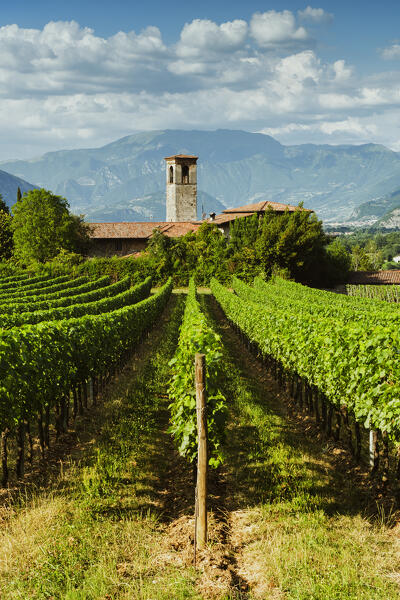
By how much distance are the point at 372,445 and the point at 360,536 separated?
2.40 metres

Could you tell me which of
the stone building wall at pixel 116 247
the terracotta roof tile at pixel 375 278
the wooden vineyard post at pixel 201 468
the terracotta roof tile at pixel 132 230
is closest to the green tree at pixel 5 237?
the terracotta roof tile at pixel 132 230

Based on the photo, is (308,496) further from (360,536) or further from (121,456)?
(121,456)

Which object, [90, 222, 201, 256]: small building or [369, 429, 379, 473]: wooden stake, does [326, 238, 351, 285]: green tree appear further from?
[369, 429, 379, 473]: wooden stake

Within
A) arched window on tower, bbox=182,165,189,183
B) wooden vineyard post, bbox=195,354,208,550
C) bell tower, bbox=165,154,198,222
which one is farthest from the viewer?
arched window on tower, bbox=182,165,189,183

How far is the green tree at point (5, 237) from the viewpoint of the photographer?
6328cm

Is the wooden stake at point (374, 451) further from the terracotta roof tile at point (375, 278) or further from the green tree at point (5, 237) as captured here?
the green tree at point (5, 237)

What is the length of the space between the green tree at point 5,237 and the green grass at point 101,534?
195ft

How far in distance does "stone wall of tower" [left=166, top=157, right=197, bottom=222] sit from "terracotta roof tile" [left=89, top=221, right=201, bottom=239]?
14.3 metres

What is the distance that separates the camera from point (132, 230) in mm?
66000

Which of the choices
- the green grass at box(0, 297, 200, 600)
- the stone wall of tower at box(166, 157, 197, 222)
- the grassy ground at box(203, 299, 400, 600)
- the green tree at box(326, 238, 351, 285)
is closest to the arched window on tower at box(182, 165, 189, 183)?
the stone wall of tower at box(166, 157, 197, 222)

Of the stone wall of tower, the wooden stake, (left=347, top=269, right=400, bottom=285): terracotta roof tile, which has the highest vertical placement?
the stone wall of tower

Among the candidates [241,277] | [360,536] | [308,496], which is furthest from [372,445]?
[241,277]

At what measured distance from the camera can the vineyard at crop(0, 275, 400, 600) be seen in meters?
5.31

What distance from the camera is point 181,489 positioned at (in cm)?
788
